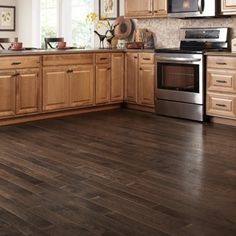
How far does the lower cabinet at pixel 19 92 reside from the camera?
559 cm

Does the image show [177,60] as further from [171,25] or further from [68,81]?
[68,81]

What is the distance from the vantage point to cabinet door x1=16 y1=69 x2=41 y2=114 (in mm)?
5727

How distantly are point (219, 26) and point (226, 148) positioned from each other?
229cm

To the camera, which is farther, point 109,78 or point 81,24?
point 81,24

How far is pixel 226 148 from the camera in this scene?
4.62m

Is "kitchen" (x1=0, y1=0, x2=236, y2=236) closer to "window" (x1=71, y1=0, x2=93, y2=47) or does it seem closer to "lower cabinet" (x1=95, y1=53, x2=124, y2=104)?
"lower cabinet" (x1=95, y1=53, x2=124, y2=104)

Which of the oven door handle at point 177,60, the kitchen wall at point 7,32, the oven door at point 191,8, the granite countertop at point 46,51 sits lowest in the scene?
the oven door handle at point 177,60

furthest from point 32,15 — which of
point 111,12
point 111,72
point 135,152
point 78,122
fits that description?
point 135,152

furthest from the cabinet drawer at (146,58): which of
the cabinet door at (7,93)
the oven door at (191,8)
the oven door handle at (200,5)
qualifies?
the cabinet door at (7,93)

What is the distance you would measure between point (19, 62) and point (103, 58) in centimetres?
141

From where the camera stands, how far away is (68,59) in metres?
6.20

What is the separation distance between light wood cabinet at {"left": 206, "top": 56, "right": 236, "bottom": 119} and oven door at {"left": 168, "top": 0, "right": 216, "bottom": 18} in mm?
675

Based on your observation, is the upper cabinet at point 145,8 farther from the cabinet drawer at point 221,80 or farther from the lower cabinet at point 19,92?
the lower cabinet at point 19,92

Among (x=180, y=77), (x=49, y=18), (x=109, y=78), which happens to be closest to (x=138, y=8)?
(x=109, y=78)
